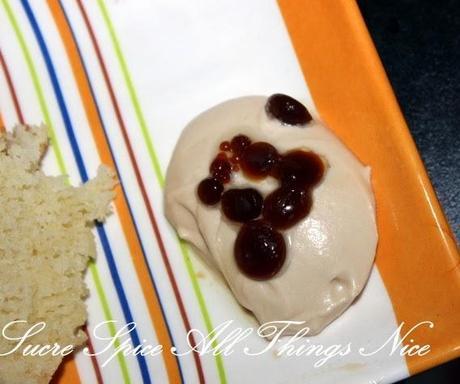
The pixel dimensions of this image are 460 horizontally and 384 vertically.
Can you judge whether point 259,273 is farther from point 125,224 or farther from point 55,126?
point 55,126

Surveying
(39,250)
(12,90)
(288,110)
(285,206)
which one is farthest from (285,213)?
(12,90)

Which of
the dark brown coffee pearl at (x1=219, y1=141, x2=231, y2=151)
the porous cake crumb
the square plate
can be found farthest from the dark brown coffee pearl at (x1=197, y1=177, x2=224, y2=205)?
the porous cake crumb

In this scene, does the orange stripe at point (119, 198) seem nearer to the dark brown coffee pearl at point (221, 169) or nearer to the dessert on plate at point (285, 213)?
the dessert on plate at point (285, 213)

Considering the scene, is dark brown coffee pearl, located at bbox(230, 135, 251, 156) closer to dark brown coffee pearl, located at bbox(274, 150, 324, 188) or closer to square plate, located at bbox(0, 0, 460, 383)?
dark brown coffee pearl, located at bbox(274, 150, 324, 188)

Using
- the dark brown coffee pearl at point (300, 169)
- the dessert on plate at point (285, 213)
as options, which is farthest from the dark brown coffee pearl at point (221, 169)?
the dark brown coffee pearl at point (300, 169)

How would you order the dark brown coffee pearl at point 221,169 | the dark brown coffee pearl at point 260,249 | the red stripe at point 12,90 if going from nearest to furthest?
the dark brown coffee pearl at point 260,249
the dark brown coffee pearl at point 221,169
the red stripe at point 12,90

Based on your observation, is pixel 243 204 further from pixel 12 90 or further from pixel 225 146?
pixel 12 90
